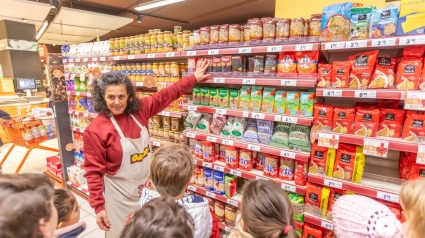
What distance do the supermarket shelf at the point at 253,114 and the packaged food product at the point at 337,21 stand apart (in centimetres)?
66

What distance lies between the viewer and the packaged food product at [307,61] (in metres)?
1.85

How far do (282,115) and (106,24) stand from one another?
6.69m

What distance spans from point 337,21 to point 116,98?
183 cm

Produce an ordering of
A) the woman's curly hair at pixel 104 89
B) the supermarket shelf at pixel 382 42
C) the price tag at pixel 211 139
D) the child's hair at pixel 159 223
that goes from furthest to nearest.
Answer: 1. the price tag at pixel 211 139
2. the woman's curly hair at pixel 104 89
3. the supermarket shelf at pixel 382 42
4. the child's hair at pixel 159 223

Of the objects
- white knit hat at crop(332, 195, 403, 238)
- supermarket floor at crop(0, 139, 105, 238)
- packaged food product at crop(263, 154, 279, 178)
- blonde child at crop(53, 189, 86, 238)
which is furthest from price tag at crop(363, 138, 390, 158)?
supermarket floor at crop(0, 139, 105, 238)

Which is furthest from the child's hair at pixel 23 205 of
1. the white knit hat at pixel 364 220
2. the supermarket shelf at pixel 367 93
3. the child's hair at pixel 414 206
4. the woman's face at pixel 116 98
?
the supermarket shelf at pixel 367 93

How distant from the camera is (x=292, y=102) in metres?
1.99

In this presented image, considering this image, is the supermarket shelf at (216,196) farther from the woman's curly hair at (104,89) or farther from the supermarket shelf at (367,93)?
the supermarket shelf at (367,93)

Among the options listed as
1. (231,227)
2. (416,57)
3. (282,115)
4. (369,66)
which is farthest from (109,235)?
(416,57)

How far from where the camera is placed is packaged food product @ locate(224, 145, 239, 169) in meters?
2.36

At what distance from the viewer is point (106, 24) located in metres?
6.81

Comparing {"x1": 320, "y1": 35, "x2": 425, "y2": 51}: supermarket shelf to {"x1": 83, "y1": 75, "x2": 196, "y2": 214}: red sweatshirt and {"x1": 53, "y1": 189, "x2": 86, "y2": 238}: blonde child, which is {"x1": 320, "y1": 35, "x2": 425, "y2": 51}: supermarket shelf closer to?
{"x1": 83, "y1": 75, "x2": 196, "y2": 214}: red sweatshirt

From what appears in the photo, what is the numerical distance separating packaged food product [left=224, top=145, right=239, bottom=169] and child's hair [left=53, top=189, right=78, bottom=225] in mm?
1407

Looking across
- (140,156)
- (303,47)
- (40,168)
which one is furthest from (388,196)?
(40,168)
